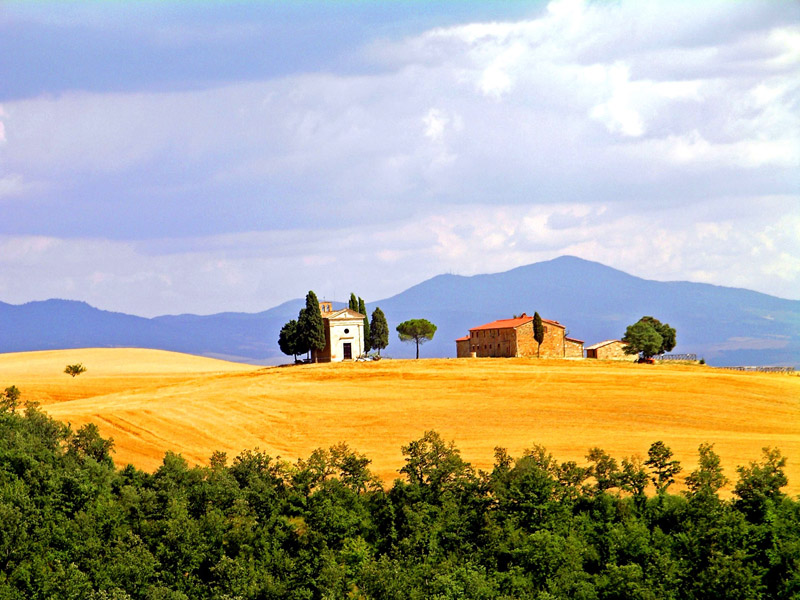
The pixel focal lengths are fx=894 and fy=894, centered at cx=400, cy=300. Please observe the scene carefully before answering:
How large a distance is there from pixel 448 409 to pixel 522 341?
33.1m

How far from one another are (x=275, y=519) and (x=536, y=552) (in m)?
11.0

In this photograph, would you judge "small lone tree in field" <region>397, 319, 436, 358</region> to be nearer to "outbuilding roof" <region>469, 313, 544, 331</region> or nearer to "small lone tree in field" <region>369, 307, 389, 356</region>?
"small lone tree in field" <region>369, 307, 389, 356</region>

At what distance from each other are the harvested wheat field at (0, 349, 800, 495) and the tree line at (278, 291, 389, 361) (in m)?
8.33

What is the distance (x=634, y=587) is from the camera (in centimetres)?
3200

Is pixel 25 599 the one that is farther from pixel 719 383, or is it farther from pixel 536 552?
pixel 719 383

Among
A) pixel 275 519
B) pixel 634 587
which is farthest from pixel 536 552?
pixel 275 519

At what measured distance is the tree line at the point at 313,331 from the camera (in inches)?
3674

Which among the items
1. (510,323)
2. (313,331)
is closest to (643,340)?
(510,323)

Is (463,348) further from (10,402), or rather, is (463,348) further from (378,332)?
(10,402)

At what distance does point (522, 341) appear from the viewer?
315 feet

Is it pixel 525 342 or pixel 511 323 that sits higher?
pixel 511 323

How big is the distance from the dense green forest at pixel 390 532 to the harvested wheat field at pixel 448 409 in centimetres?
665

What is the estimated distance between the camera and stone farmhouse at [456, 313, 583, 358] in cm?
9594

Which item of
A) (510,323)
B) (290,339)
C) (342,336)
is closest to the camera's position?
(342,336)
